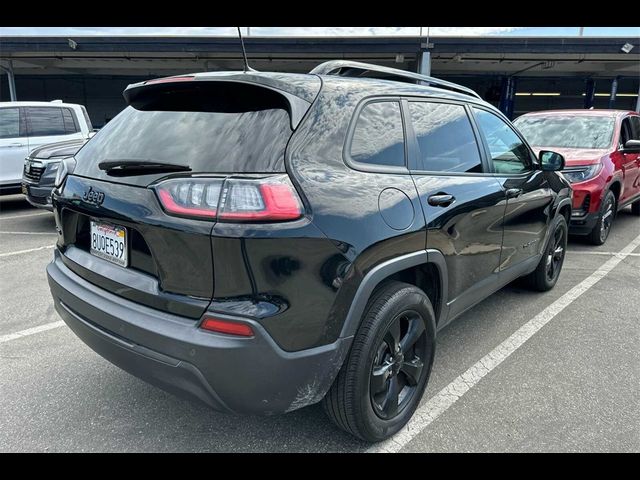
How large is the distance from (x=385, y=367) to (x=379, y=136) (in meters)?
1.15

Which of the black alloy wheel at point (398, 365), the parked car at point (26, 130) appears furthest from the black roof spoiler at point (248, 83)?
the parked car at point (26, 130)

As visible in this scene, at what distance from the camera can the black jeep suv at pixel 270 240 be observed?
1729 millimetres

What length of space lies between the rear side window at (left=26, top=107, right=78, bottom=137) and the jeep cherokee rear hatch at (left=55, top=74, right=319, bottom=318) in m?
7.17

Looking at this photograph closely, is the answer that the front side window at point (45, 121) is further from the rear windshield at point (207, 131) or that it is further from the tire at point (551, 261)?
the tire at point (551, 261)

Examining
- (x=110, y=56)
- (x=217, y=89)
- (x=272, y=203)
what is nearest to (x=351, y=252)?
(x=272, y=203)

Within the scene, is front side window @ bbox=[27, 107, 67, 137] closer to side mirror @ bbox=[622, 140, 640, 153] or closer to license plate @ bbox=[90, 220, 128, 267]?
license plate @ bbox=[90, 220, 128, 267]

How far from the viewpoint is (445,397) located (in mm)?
2705

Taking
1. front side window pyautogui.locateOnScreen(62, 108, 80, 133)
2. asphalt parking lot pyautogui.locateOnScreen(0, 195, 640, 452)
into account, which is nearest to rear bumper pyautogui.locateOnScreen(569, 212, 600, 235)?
asphalt parking lot pyautogui.locateOnScreen(0, 195, 640, 452)

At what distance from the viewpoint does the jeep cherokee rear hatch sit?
174cm

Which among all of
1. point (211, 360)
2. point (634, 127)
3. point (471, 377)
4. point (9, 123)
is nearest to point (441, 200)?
point (471, 377)

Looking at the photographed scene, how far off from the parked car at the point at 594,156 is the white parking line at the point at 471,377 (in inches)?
58.1

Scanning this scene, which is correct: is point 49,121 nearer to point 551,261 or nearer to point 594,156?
point 551,261
